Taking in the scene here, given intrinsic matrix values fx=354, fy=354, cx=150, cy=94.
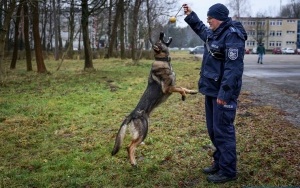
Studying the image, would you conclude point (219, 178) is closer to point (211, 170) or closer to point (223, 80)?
point (211, 170)

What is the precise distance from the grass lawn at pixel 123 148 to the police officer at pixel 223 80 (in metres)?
0.36

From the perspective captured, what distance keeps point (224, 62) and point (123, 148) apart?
Answer: 278 cm

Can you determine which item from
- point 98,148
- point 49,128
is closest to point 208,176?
point 98,148

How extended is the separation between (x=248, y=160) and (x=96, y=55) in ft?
129

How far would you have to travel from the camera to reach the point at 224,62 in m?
4.48

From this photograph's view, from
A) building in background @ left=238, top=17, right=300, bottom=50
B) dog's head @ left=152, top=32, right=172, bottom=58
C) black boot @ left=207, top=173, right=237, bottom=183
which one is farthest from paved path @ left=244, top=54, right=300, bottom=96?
building in background @ left=238, top=17, right=300, bottom=50

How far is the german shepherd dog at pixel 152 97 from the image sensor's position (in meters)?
5.28

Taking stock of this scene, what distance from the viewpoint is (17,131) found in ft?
25.1

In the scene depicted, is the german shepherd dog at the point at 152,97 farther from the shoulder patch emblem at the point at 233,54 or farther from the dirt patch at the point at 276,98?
the dirt patch at the point at 276,98

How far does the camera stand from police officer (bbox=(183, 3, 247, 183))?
4.24 m

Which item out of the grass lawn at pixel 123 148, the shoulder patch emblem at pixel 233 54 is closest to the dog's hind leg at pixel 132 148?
the grass lawn at pixel 123 148

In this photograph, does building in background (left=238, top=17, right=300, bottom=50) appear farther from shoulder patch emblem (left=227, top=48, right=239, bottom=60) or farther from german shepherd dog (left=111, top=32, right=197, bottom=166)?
shoulder patch emblem (left=227, top=48, right=239, bottom=60)

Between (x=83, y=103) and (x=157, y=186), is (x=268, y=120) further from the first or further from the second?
(x=83, y=103)

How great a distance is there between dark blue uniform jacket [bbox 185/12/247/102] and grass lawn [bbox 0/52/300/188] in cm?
129
